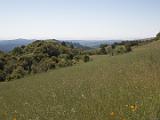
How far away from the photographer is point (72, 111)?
707 centimetres

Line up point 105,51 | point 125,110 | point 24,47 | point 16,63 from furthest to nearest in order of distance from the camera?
point 24,47 < point 105,51 < point 16,63 < point 125,110

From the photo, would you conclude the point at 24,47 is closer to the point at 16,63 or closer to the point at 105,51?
the point at 16,63

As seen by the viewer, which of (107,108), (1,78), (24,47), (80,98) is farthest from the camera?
(24,47)

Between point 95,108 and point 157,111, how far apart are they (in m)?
1.82

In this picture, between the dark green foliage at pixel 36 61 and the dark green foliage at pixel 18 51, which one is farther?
the dark green foliage at pixel 18 51

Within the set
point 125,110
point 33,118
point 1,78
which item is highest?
point 125,110

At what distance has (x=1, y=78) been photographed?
6712 cm

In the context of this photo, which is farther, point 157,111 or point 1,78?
point 1,78

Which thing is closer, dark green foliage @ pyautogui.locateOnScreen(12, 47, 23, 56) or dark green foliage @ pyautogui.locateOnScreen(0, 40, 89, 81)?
dark green foliage @ pyautogui.locateOnScreen(0, 40, 89, 81)

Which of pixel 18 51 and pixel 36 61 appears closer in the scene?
pixel 36 61

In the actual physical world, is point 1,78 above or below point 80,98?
below

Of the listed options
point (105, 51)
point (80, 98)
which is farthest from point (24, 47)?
point (80, 98)

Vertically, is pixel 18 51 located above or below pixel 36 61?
above

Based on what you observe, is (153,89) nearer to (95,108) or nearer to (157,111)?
(95,108)
